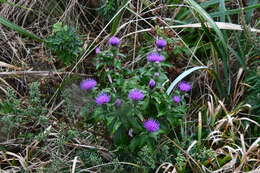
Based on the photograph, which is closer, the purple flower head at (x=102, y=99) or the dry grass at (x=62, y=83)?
the purple flower head at (x=102, y=99)

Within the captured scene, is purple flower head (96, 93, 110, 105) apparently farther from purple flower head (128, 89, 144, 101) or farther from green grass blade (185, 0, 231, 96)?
green grass blade (185, 0, 231, 96)

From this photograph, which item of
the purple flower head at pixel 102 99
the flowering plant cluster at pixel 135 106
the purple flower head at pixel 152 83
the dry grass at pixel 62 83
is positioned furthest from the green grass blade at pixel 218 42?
the purple flower head at pixel 102 99

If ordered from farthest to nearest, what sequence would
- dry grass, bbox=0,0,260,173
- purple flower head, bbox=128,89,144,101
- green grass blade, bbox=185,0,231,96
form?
1. green grass blade, bbox=185,0,231,96
2. dry grass, bbox=0,0,260,173
3. purple flower head, bbox=128,89,144,101

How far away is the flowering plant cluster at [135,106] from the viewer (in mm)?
1845

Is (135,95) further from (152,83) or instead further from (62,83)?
(62,83)

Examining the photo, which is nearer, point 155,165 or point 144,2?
point 155,165

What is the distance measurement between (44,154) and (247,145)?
38.0 inches

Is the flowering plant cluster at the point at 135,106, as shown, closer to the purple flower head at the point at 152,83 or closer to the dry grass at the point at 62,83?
the purple flower head at the point at 152,83

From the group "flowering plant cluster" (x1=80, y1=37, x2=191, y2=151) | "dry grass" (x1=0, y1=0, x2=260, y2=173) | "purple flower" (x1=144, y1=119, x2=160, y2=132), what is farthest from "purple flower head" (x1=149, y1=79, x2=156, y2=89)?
"dry grass" (x1=0, y1=0, x2=260, y2=173)

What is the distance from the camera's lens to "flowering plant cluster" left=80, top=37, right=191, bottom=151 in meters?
1.84

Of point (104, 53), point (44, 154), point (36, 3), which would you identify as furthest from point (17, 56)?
point (104, 53)

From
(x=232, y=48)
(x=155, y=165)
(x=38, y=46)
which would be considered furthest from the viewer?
(x=38, y=46)

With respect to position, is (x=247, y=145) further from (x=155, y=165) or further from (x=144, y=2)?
(x=144, y=2)

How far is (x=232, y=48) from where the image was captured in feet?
8.68
